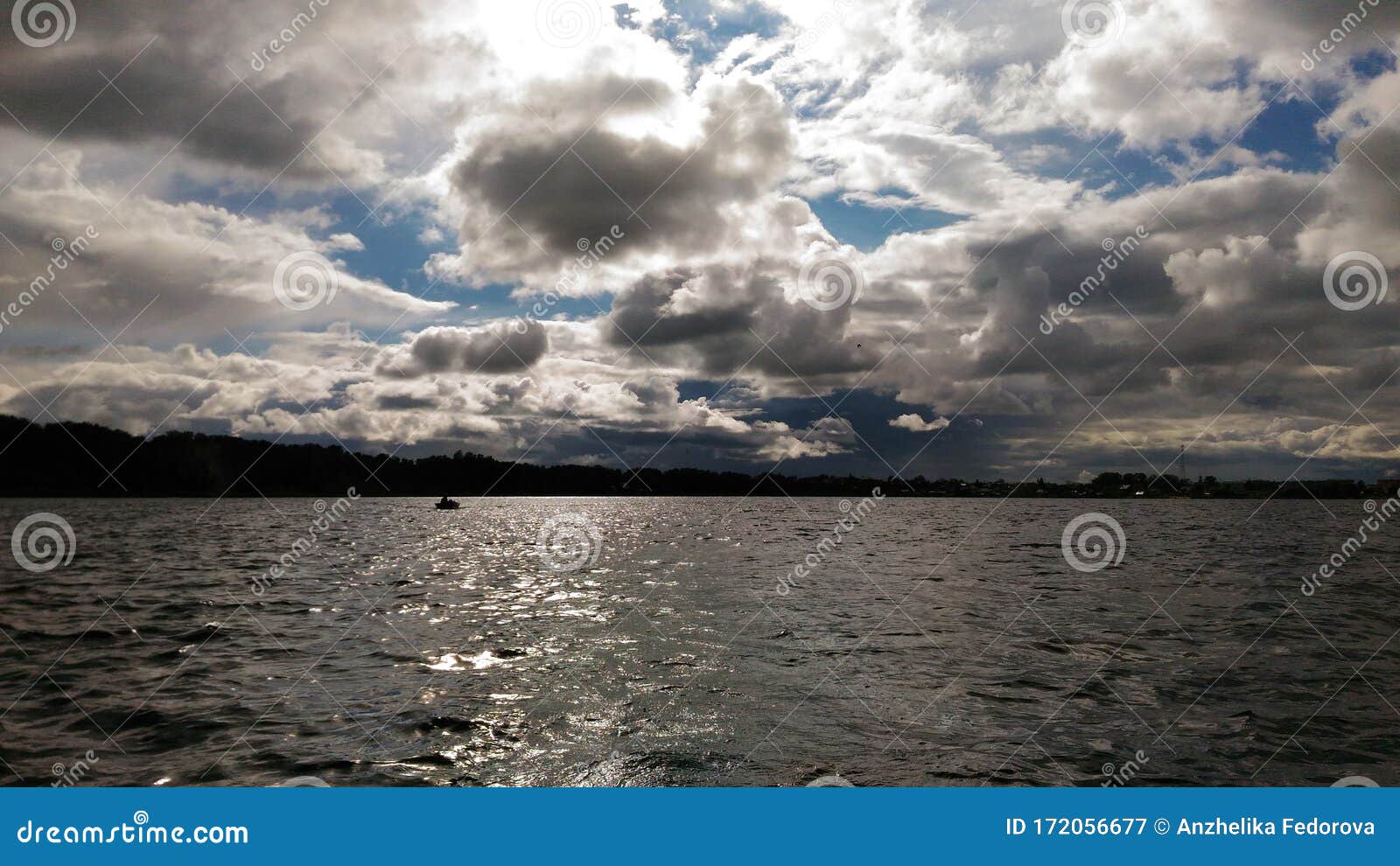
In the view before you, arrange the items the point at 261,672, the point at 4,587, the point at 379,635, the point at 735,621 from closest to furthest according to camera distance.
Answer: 1. the point at 261,672
2. the point at 379,635
3. the point at 735,621
4. the point at 4,587

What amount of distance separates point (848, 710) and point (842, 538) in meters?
48.5

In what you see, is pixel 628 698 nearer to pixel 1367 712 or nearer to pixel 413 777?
pixel 413 777

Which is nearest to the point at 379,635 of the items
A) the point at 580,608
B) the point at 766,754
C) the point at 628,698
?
the point at 580,608

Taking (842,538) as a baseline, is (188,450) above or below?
above

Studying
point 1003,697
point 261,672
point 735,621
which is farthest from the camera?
point 735,621

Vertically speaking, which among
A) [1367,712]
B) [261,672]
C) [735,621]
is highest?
[735,621]

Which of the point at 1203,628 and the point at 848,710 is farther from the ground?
the point at 1203,628

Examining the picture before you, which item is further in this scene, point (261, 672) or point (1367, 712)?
point (261, 672)

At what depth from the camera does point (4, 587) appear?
27969 mm

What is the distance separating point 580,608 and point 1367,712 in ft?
61.8

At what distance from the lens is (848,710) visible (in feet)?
39.9

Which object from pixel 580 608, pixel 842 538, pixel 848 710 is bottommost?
pixel 848 710

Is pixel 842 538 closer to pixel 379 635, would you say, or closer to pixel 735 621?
pixel 735 621

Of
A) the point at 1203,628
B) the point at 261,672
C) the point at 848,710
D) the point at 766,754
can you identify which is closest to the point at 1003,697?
the point at 848,710
